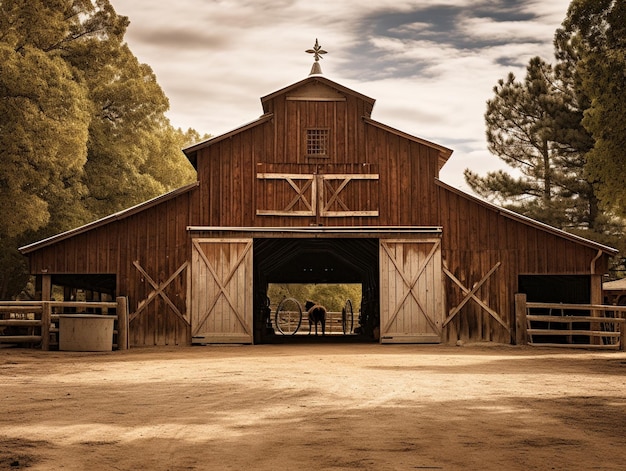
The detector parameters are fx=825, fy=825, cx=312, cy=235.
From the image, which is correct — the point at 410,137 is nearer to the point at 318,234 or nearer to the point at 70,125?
the point at 318,234

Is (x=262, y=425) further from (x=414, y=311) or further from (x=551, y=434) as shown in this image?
(x=414, y=311)

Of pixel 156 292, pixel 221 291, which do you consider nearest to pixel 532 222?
pixel 221 291

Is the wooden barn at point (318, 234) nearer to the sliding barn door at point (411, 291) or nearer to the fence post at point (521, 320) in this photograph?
the sliding barn door at point (411, 291)

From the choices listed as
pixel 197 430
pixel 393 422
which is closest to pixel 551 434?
pixel 393 422

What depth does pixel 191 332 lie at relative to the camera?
20812 mm

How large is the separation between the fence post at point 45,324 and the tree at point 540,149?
73.0 feet

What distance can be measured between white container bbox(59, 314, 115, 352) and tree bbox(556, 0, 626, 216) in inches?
526

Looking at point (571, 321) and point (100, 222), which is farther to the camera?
point (100, 222)

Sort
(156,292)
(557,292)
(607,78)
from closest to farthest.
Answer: (607,78), (156,292), (557,292)

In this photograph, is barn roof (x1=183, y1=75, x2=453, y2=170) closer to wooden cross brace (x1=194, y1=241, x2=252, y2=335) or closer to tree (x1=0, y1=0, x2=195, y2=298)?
wooden cross brace (x1=194, y1=241, x2=252, y2=335)

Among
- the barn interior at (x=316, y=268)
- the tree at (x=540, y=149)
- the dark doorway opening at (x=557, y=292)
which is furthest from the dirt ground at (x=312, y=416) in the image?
the tree at (x=540, y=149)

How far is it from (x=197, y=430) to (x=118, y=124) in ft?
88.7

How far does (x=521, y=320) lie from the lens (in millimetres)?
20688

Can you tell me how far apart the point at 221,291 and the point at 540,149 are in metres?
21.2
